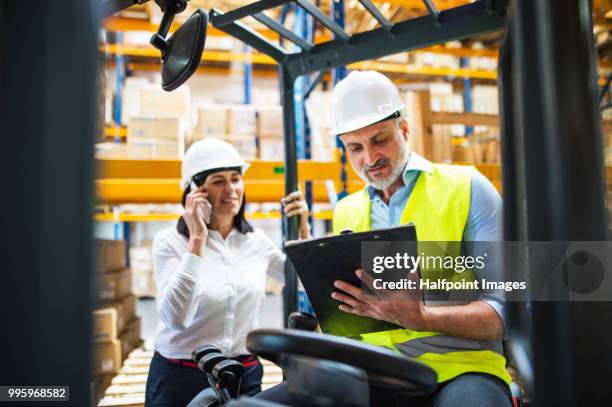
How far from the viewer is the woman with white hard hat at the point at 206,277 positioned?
2607 millimetres

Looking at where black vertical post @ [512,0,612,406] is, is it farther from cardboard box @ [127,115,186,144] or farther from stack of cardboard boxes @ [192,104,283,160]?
stack of cardboard boxes @ [192,104,283,160]

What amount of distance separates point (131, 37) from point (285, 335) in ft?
27.4

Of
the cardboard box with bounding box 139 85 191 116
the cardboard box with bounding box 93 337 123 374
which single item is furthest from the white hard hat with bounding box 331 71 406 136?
the cardboard box with bounding box 139 85 191 116

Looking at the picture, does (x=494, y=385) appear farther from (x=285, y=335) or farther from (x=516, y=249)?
(x=285, y=335)

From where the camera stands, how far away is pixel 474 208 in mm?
1864

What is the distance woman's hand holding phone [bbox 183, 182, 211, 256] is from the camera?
267 cm

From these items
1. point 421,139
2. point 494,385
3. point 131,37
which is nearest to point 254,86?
point 131,37

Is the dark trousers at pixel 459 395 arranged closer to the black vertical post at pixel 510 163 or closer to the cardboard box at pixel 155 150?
the black vertical post at pixel 510 163

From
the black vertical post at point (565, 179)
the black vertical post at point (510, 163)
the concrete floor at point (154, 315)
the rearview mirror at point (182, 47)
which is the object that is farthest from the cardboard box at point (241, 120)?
the black vertical post at point (565, 179)

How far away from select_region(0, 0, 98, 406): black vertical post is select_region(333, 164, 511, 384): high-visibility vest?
50.3 inches

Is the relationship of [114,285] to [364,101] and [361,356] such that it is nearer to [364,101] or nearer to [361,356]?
[364,101]

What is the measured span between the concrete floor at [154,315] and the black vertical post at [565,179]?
632cm

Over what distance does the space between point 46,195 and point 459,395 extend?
4.55ft

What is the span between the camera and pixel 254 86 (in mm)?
11773
